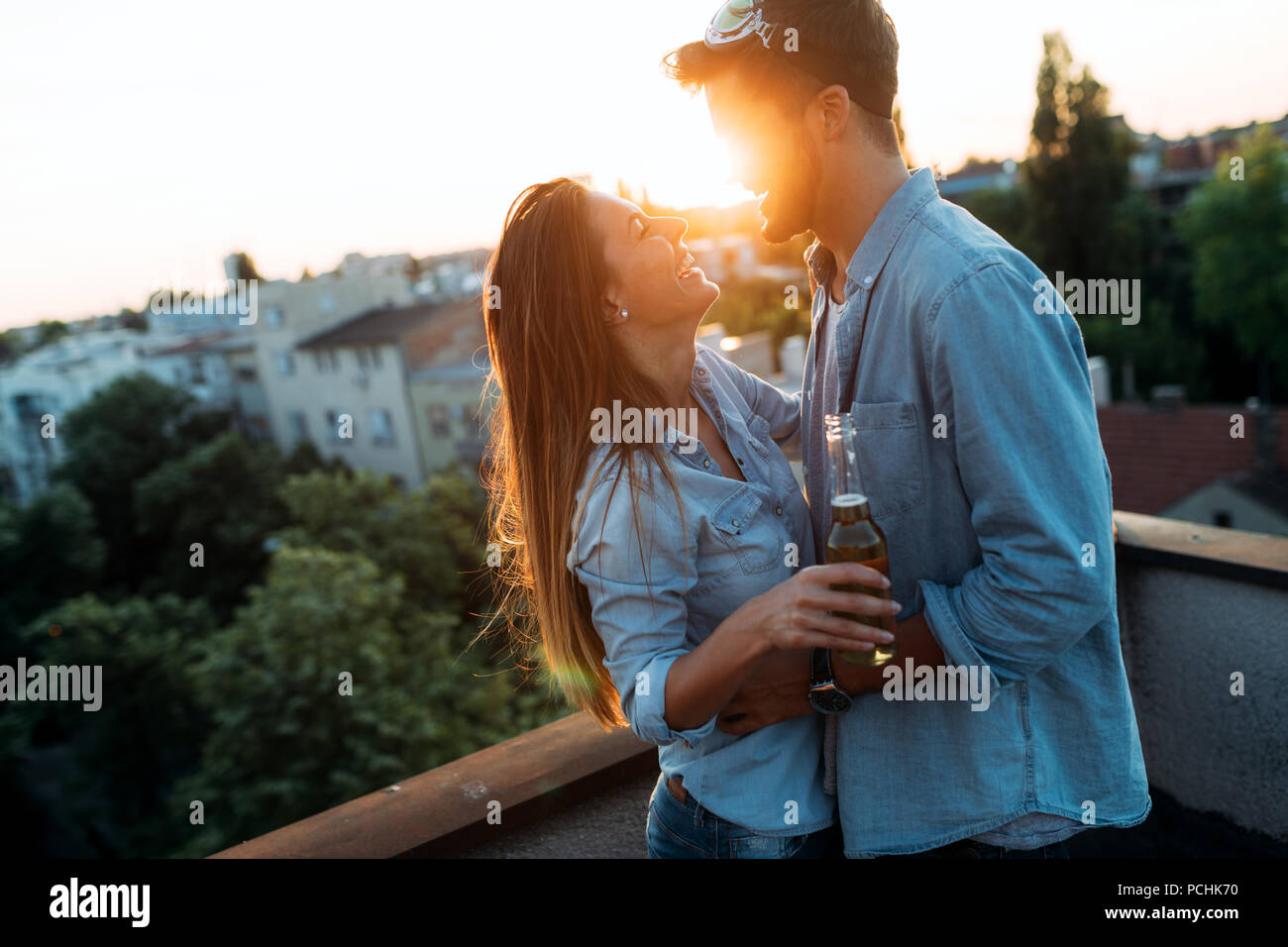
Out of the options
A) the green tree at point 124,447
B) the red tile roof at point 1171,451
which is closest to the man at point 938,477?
the red tile roof at point 1171,451

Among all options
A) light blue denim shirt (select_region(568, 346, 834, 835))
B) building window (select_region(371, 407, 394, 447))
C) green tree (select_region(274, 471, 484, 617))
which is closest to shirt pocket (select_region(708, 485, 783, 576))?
light blue denim shirt (select_region(568, 346, 834, 835))

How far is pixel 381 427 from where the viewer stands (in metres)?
39.1

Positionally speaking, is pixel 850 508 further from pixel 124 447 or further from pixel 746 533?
pixel 124 447

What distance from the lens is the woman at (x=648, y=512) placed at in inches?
66.1

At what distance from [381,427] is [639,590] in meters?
39.1

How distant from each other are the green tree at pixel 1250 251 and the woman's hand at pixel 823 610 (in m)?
40.0

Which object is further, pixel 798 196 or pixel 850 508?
pixel 798 196

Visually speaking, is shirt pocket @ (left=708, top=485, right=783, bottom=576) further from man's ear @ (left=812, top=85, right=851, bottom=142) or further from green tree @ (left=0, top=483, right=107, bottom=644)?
green tree @ (left=0, top=483, right=107, bottom=644)

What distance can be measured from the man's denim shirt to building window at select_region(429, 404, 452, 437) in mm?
35149

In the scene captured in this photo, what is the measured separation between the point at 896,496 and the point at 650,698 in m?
0.58

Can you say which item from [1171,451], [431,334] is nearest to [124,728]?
[431,334]

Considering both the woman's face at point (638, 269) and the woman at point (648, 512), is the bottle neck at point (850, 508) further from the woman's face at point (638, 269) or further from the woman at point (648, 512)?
the woman's face at point (638, 269)

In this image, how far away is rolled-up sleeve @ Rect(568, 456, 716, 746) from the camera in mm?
1657
